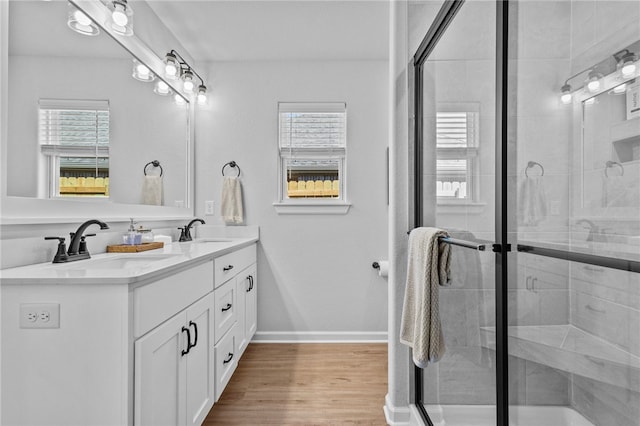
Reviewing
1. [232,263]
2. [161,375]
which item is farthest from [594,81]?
[232,263]

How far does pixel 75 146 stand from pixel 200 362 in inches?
47.5

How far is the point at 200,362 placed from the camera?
1551mm

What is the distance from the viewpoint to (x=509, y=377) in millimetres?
1010

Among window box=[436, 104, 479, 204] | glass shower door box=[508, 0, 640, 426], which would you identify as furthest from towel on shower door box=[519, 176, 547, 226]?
window box=[436, 104, 479, 204]

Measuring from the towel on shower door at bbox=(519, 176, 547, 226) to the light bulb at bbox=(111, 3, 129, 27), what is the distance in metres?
2.08

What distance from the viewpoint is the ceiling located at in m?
2.25

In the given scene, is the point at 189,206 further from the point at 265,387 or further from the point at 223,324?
the point at 265,387

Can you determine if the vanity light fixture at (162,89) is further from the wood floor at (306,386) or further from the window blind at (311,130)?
the wood floor at (306,386)

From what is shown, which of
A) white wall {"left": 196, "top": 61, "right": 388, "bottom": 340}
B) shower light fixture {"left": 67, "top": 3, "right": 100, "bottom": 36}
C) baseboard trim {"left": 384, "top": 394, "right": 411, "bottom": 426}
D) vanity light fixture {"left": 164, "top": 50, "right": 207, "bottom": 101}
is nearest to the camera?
shower light fixture {"left": 67, "top": 3, "right": 100, "bottom": 36}

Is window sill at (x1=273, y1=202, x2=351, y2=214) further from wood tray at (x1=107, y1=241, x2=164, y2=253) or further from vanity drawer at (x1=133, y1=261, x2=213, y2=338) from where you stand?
vanity drawer at (x1=133, y1=261, x2=213, y2=338)

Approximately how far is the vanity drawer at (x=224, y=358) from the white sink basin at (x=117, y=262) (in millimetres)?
579

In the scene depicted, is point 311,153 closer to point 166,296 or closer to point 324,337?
point 324,337

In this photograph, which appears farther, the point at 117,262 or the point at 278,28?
the point at 278,28

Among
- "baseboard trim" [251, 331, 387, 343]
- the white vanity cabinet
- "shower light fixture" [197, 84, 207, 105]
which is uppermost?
"shower light fixture" [197, 84, 207, 105]
